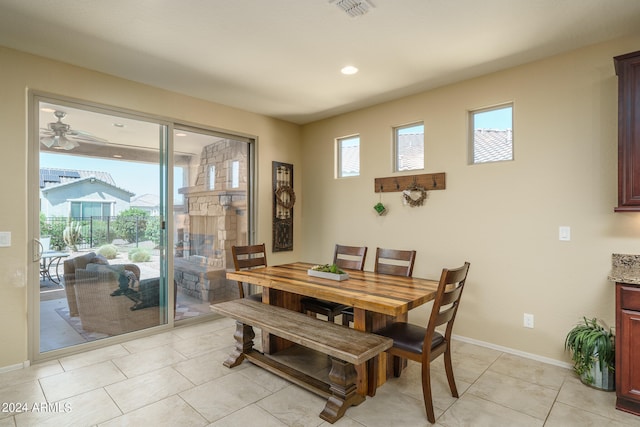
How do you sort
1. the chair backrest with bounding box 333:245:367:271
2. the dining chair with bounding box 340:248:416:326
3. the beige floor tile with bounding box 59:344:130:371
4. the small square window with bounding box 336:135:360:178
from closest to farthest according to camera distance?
1. the beige floor tile with bounding box 59:344:130:371
2. the dining chair with bounding box 340:248:416:326
3. the chair backrest with bounding box 333:245:367:271
4. the small square window with bounding box 336:135:360:178

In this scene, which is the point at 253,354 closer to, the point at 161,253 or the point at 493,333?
the point at 161,253

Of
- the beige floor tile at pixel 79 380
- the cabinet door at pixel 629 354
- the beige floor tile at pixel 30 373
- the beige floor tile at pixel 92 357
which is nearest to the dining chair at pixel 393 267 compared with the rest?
the cabinet door at pixel 629 354

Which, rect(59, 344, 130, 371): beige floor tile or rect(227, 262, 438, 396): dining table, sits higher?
rect(227, 262, 438, 396): dining table

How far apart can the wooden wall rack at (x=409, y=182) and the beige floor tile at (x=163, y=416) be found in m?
Result: 2.95

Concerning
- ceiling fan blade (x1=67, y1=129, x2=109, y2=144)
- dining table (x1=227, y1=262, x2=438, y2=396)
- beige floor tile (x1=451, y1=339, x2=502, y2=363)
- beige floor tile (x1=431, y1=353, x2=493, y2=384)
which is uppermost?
ceiling fan blade (x1=67, y1=129, x2=109, y2=144)

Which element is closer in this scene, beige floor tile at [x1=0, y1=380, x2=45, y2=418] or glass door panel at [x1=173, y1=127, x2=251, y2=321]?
beige floor tile at [x1=0, y1=380, x2=45, y2=418]

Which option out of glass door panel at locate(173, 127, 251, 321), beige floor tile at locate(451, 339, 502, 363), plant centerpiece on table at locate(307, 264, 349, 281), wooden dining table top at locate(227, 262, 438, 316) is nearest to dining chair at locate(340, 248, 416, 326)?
wooden dining table top at locate(227, 262, 438, 316)

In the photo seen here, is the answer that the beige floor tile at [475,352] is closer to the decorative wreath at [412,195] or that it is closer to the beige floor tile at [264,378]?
the decorative wreath at [412,195]

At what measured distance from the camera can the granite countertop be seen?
2.34 m

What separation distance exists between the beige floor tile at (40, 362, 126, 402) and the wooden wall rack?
10.5 ft

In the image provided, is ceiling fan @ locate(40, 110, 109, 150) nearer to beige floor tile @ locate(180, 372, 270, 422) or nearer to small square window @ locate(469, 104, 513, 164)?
beige floor tile @ locate(180, 372, 270, 422)

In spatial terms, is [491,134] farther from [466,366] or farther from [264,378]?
[264,378]

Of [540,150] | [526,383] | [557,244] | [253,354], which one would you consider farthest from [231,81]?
[526,383]

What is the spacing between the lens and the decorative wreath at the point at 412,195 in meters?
3.76
